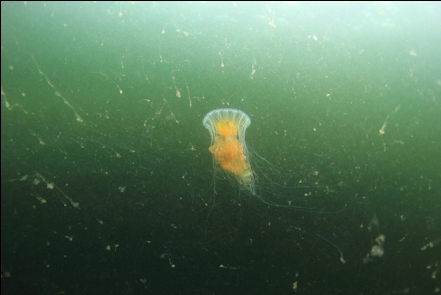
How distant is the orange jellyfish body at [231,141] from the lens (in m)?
2.07

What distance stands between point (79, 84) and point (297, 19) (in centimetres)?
186

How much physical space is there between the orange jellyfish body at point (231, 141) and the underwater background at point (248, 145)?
0.06 metres

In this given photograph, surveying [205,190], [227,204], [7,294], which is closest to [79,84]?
[205,190]

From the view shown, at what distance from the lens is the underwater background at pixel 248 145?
6.33 ft

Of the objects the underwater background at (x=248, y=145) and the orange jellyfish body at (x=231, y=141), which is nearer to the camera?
the underwater background at (x=248, y=145)

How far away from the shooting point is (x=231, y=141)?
2189 mm

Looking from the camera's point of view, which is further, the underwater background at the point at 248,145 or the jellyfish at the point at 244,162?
the jellyfish at the point at 244,162

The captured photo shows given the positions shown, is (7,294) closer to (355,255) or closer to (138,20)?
(138,20)

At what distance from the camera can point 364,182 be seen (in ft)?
6.84

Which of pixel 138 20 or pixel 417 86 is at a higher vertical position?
pixel 138 20

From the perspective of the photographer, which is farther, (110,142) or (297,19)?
(297,19)

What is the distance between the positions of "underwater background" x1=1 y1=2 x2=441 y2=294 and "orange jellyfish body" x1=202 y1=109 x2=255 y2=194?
64mm

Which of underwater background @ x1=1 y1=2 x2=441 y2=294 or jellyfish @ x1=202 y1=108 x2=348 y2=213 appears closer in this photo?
underwater background @ x1=1 y1=2 x2=441 y2=294

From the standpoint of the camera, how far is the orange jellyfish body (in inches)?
81.5
